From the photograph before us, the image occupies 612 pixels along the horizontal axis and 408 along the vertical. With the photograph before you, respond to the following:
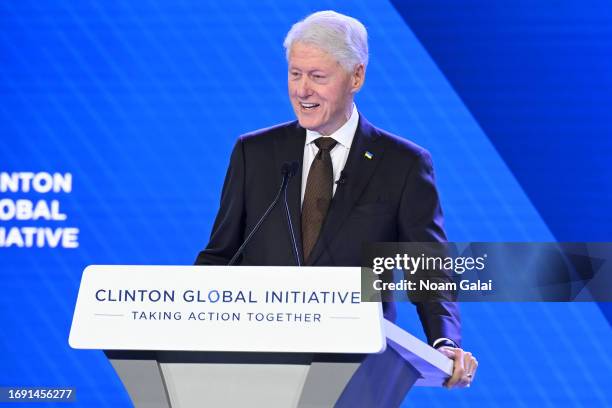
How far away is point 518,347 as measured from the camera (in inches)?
145

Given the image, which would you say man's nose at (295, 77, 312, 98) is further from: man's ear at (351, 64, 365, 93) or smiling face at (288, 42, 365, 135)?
man's ear at (351, 64, 365, 93)

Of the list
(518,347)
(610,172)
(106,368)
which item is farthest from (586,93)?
(106,368)

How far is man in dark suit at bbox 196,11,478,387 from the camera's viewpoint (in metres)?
2.78

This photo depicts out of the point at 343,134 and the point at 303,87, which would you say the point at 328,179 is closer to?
the point at 343,134

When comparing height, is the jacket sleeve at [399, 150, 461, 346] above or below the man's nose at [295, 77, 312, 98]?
below

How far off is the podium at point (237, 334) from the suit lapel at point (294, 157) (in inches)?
39.1

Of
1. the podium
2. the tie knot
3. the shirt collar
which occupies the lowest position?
the podium

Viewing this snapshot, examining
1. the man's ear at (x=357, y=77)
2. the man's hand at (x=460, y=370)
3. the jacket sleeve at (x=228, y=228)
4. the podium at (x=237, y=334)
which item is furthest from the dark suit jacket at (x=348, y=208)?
the podium at (x=237, y=334)

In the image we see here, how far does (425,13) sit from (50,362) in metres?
2.07

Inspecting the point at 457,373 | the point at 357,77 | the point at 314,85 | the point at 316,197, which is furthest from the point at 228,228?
the point at 457,373

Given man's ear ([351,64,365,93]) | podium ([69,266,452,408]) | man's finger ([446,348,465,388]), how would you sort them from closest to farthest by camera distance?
1. podium ([69,266,452,408])
2. man's finger ([446,348,465,388])
3. man's ear ([351,64,365,93])

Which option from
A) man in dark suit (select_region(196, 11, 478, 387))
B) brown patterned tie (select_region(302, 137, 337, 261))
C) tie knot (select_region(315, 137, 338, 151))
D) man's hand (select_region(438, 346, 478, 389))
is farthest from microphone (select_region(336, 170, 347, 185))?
man's hand (select_region(438, 346, 478, 389))

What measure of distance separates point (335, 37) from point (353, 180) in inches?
18.0

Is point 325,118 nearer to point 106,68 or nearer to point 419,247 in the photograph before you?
point 419,247
